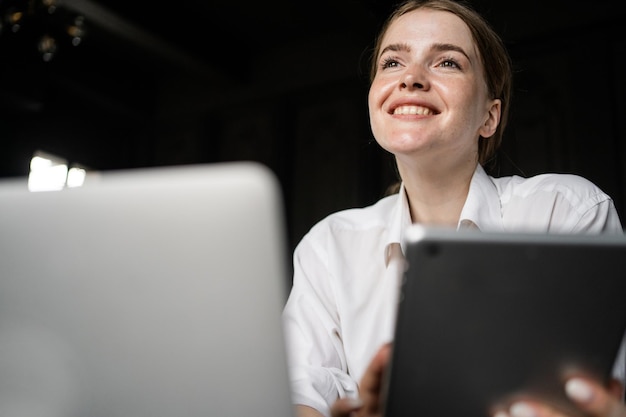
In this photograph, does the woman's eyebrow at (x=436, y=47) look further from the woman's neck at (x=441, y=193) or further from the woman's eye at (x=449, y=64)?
the woman's neck at (x=441, y=193)

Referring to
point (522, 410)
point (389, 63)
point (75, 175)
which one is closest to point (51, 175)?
point (75, 175)

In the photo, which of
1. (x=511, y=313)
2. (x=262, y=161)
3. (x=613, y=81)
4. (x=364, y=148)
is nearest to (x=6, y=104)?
(x=262, y=161)

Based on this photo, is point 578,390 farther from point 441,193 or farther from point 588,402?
point 441,193

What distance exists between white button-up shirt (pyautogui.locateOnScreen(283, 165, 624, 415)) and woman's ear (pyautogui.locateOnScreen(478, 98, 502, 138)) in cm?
16

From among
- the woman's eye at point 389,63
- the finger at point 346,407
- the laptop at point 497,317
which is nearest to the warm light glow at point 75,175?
the woman's eye at point 389,63

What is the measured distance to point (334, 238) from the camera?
4.95 ft

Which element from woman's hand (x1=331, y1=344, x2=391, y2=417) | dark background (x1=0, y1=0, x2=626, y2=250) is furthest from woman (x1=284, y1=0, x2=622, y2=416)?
dark background (x1=0, y1=0, x2=626, y2=250)

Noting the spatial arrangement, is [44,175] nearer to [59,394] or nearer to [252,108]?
[252,108]

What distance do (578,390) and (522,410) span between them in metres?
0.07

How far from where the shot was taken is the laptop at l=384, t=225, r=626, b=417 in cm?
56

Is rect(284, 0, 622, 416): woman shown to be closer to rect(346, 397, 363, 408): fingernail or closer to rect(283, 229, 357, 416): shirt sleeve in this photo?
rect(283, 229, 357, 416): shirt sleeve

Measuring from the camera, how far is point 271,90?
525 centimetres

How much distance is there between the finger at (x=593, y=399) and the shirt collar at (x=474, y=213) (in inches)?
27.1

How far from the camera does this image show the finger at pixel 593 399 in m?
0.65
